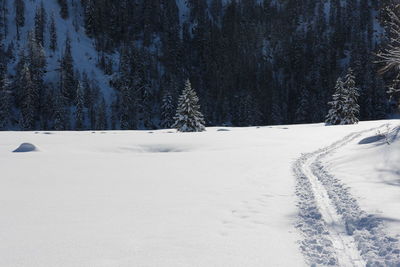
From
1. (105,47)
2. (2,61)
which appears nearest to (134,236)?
(2,61)

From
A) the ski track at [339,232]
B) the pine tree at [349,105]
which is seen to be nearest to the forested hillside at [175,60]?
the pine tree at [349,105]

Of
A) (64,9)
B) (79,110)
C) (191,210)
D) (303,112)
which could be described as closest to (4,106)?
(79,110)

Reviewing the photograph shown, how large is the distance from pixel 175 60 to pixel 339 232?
128 meters

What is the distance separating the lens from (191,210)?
23.1 ft

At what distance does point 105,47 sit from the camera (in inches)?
4574

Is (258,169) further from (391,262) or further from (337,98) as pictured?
(337,98)

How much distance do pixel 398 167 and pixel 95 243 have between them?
10099 mm

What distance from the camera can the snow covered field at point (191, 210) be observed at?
474 centimetres

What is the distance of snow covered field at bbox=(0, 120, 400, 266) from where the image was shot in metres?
4.74

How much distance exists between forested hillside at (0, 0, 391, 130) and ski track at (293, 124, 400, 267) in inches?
2701

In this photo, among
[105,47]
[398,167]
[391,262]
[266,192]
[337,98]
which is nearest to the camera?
[391,262]

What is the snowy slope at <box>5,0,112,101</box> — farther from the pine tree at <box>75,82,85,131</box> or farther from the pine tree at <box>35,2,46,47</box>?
the pine tree at <box>75,82,85,131</box>

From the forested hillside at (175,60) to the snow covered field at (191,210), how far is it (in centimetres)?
6456

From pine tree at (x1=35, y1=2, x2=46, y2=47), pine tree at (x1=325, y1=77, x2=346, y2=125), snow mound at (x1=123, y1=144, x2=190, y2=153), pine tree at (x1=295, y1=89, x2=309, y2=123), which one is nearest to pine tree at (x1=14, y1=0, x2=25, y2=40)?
pine tree at (x1=35, y1=2, x2=46, y2=47)
